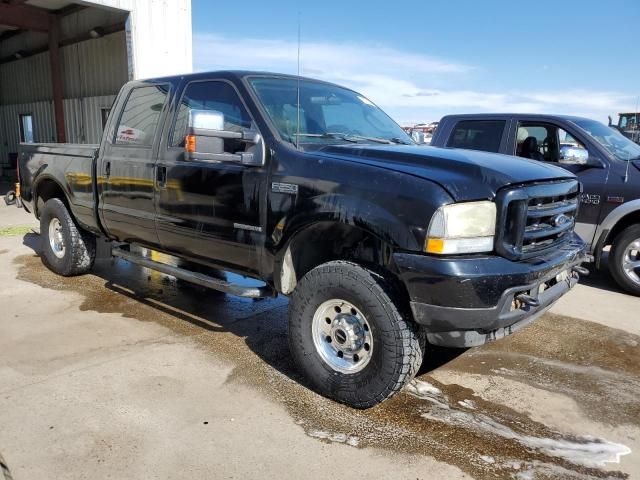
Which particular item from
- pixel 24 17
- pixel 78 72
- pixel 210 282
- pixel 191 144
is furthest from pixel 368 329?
pixel 78 72

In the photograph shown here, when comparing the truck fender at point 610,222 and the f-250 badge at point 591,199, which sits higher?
the f-250 badge at point 591,199

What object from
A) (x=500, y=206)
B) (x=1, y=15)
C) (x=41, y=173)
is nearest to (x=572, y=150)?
(x=500, y=206)

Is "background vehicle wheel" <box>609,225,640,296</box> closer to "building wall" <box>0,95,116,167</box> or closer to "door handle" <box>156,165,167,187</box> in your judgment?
"door handle" <box>156,165,167,187</box>

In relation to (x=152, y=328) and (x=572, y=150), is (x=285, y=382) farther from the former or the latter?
(x=572, y=150)

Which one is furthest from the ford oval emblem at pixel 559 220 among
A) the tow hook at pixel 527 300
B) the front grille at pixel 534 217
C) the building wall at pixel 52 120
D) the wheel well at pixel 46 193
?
the building wall at pixel 52 120

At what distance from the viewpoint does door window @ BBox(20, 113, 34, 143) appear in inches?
803

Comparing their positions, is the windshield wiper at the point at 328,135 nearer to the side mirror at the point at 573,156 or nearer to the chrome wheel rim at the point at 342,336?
the chrome wheel rim at the point at 342,336

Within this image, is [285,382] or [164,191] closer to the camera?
[285,382]

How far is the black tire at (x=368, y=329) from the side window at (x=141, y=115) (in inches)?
81.8

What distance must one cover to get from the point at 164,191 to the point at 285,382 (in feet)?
5.73

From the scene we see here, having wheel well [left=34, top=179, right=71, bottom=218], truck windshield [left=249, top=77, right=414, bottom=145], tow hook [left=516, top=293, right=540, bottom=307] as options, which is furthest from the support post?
tow hook [left=516, top=293, right=540, bottom=307]

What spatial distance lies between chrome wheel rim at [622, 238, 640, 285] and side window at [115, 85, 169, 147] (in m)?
4.86

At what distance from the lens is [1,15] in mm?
14578

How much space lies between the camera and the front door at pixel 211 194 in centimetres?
354
